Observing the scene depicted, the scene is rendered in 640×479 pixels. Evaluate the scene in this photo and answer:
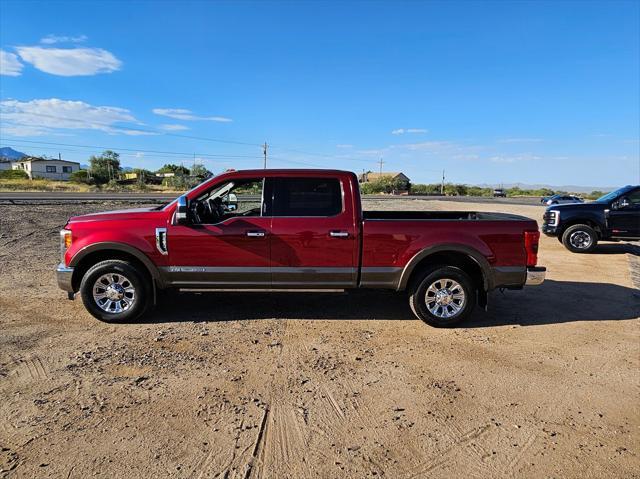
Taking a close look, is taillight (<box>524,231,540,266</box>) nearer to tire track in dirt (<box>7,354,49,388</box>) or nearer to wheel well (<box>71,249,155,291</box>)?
wheel well (<box>71,249,155,291</box>)

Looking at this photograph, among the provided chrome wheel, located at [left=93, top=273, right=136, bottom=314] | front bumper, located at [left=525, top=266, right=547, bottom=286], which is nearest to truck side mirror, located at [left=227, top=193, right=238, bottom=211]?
chrome wheel, located at [left=93, top=273, right=136, bottom=314]

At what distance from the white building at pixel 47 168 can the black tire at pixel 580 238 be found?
9635 cm

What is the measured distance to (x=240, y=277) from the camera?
529 cm

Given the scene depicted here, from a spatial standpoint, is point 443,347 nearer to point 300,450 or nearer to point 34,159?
point 300,450

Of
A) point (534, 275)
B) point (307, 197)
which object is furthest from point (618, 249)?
point (307, 197)

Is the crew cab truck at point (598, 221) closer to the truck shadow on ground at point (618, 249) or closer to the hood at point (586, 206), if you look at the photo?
the hood at point (586, 206)

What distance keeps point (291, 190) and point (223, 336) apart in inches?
75.2

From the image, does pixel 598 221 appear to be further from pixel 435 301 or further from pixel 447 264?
pixel 435 301

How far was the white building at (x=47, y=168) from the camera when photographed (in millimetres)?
90000

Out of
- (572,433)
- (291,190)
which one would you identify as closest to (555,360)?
(572,433)

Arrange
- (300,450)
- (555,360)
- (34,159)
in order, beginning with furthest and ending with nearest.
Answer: (34,159)
(555,360)
(300,450)

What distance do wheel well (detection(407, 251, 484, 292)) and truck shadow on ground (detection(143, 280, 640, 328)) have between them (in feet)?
1.89

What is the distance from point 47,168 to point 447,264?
352ft

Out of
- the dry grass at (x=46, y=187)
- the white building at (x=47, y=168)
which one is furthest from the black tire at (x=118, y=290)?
the white building at (x=47, y=168)
